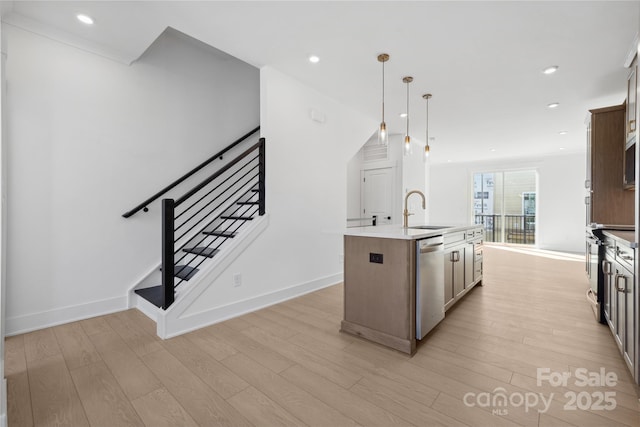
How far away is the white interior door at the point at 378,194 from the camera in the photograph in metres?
5.84

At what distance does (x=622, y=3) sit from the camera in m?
2.16

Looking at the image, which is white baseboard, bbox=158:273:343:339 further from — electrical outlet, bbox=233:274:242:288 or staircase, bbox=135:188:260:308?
staircase, bbox=135:188:260:308

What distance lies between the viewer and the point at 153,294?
118 inches

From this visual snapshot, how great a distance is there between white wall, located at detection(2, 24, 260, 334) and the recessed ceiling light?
0.43 metres

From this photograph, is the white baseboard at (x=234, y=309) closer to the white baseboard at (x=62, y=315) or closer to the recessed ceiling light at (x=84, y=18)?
the white baseboard at (x=62, y=315)

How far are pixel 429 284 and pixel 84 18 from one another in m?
3.72

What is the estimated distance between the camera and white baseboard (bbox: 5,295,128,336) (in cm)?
248

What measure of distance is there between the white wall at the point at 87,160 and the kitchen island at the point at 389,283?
240 cm

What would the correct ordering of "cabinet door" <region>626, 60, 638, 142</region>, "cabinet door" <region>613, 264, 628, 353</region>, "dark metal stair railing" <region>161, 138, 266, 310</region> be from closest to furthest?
"cabinet door" <region>613, 264, 628, 353</region> < "dark metal stair railing" <region>161, 138, 266, 310</region> < "cabinet door" <region>626, 60, 638, 142</region>

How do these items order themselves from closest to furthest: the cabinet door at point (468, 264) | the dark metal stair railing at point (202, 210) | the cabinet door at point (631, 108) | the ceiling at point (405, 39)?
the ceiling at point (405, 39) → the dark metal stair railing at point (202, 210) → the cabinet door at point (631, 108) → the cabinet door at point (468, 264)

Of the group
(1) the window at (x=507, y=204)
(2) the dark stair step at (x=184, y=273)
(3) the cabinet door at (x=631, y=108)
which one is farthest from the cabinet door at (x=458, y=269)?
(1) the window at (x=507, y=204)

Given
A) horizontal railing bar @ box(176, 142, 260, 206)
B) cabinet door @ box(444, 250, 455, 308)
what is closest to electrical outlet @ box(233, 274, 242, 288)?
horizontal railing bar @ box(176, 142, 260, 206)

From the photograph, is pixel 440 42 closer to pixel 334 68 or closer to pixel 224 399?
pixel 334 68

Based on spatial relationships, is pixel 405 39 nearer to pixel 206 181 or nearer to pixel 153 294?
pixel 206 181
